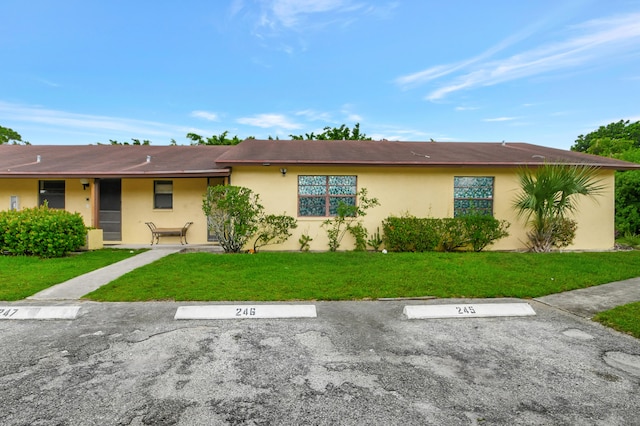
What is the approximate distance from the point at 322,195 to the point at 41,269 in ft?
25.6

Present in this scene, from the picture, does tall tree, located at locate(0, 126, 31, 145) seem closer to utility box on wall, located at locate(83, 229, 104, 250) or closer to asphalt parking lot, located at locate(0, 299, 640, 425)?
utility box on wall, located at locate(83, 229, 104, 250)

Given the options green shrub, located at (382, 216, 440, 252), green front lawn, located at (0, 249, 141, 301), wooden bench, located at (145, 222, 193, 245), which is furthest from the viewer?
wooden bench, located at (145, 222, 193, 245)

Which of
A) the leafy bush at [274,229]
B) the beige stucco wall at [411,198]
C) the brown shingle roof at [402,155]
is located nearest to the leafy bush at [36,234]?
the brown shingle roof at [402,155]

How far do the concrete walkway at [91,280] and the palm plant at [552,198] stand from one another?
11685 mm

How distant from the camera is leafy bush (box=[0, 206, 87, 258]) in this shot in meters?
9.38

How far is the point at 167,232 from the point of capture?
1206 centimetres

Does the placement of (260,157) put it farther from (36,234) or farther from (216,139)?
(216,139)

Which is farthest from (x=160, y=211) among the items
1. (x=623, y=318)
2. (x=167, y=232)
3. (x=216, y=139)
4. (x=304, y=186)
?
(x=216, y=139)

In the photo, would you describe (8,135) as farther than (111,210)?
Yes

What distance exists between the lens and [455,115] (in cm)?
2095

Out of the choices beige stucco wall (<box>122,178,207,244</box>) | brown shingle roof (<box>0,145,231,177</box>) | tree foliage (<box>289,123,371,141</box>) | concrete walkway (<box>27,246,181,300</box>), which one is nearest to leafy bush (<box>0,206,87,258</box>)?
brown shingle roof (<box>0,145,231,177</box>)

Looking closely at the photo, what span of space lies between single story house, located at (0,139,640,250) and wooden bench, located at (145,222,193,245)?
0.71 ft

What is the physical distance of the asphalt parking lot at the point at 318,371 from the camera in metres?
2.51

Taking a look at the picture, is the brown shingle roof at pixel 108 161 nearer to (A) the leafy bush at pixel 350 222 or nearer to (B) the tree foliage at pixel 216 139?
(A) the leafy bush at pixel 350 222
